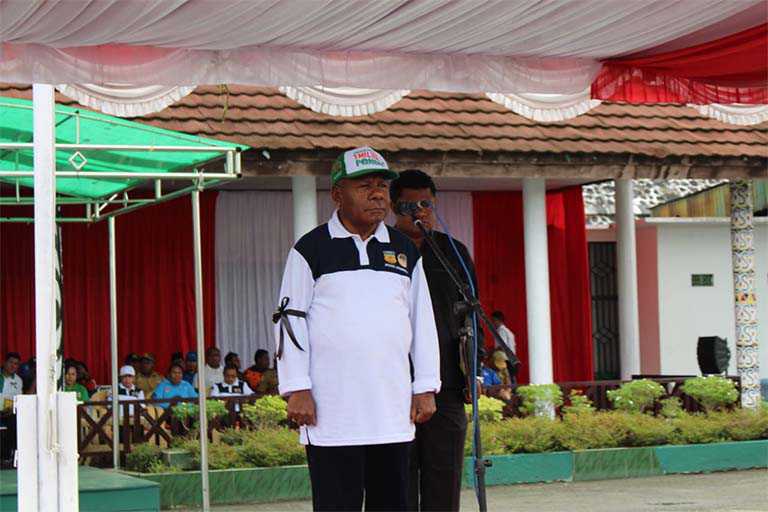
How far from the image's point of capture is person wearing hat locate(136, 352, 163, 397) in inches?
664

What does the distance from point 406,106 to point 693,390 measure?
14.9ft

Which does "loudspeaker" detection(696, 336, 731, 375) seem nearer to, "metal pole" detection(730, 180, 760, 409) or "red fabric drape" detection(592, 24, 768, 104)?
"metal pole" detection(730, 180, 760, 409)

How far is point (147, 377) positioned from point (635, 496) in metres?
6.82

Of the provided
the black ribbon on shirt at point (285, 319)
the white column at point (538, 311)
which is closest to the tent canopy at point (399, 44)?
the black ribbon on shirt at point (285, 319)

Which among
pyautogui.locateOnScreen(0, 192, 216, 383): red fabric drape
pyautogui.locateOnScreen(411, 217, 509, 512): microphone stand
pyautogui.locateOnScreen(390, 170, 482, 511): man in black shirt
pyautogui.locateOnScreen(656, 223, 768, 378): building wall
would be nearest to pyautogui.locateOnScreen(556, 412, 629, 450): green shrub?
pyautogui.locateOnScreen(0, 192, 216, 383): red fabric drape

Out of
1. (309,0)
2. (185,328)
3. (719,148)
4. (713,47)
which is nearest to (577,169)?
(719,148)

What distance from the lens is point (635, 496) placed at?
12.4 meters

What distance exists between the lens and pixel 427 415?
588 centimetres

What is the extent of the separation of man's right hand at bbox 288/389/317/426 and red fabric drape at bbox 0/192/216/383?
43.0 feet

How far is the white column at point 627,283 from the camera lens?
19578mm

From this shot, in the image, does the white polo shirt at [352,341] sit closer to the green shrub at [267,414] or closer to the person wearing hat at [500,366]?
the green shrub at [267,414]

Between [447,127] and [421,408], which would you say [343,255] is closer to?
[421,408]

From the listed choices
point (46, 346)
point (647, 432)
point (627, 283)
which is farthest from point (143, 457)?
point (627, 283)

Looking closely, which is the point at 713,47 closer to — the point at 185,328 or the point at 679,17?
the point at 679,17
